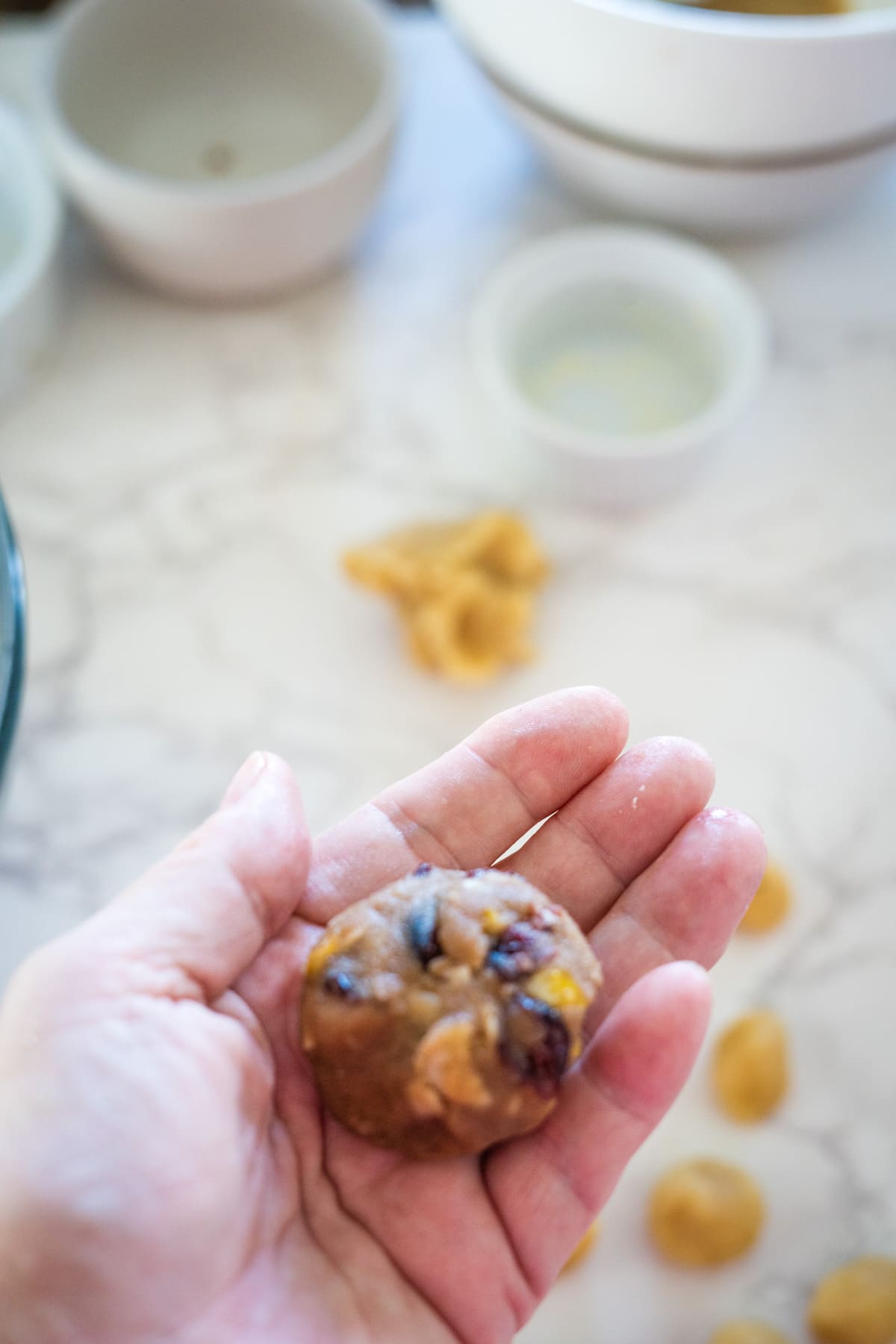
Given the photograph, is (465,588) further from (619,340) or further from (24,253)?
(24,253)

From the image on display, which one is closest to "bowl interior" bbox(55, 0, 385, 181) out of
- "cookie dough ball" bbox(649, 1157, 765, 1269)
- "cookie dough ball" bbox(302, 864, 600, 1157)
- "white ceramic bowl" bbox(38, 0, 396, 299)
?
"white ceramic bowl" bbox(38, 0, 396, 299)

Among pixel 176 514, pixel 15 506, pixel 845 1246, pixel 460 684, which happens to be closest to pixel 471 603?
pixel 460 684

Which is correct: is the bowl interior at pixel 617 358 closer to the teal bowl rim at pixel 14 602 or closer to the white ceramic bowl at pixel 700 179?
the white ceramic bowl at pixel 700 179

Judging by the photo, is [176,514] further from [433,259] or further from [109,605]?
[433,259]

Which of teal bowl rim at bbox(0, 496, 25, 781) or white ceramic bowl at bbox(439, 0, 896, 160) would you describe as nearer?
teal bowl rim at bbox(0, 496, 25, 781)

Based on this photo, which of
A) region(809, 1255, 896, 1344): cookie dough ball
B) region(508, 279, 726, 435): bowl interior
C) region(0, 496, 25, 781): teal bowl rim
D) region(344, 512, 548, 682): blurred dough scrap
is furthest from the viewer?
region(508, 279, 726, 435): bowl interior

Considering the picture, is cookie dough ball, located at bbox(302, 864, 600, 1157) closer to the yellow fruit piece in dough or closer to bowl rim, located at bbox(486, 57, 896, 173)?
the yellow fruit piece in dough

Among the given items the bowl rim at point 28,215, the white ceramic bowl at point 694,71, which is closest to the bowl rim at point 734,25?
the white ceramic bowl at point 694,71
